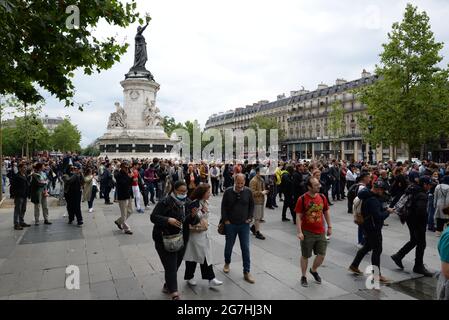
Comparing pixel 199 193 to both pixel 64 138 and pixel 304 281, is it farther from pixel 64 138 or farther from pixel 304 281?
pixel 64 138

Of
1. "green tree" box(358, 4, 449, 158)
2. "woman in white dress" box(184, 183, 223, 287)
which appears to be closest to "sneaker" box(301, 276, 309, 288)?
"woman in white dress" box(184, 183, 223, 287)

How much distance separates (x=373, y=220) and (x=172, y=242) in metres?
3.47

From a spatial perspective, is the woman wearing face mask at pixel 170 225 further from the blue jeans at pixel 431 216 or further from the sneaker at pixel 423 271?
the blue jeans at pixel 431 216

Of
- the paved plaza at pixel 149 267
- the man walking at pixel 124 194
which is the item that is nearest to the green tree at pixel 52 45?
the man walking at pixel 124 194

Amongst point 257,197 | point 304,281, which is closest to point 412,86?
point 257,197

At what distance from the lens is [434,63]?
27.4m

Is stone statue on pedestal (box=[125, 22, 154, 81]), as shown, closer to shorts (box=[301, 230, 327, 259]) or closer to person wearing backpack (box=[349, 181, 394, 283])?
person wearing backpack (box=[349, 181, 394, 283])

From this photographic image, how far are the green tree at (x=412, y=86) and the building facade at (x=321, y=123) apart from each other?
3071 centimetres

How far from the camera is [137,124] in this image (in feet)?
125

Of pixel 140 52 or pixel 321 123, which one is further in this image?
pixel 321 123

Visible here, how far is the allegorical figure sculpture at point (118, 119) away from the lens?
37719 millimetres

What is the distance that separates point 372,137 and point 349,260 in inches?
1036
